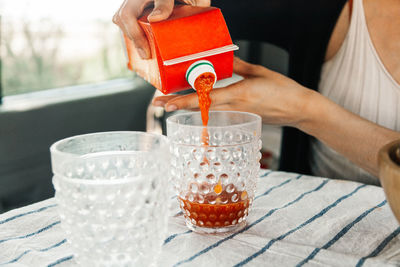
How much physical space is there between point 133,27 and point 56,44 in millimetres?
1672

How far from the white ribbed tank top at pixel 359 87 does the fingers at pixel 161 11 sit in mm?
728

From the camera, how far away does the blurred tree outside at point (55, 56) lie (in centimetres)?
222

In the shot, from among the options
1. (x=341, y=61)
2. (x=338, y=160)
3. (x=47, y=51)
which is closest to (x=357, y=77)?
(x=341, y=61)

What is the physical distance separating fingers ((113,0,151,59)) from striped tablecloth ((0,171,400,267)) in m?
0.33

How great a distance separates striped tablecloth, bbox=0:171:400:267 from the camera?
622 millimetres

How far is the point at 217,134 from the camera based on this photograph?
2.30 feet

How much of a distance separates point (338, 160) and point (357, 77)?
27 centimetres

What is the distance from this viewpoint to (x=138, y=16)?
37.3 inches

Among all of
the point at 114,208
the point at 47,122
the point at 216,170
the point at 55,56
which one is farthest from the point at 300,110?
the point at 55,56

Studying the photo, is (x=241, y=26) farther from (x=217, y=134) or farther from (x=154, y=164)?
(x=154, y=164)

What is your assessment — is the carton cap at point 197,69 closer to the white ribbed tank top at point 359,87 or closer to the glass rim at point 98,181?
the glass rim at point 98,181

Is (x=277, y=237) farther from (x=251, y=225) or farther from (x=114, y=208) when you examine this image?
(x=114, y=208)

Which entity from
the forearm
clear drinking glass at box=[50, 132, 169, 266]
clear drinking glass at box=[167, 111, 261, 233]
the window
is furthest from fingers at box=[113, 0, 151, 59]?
the window

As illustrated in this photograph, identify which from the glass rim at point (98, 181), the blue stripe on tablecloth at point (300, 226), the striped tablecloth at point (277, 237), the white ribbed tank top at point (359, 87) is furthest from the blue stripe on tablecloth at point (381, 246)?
the white ribbed tank top at point (359, 87)
